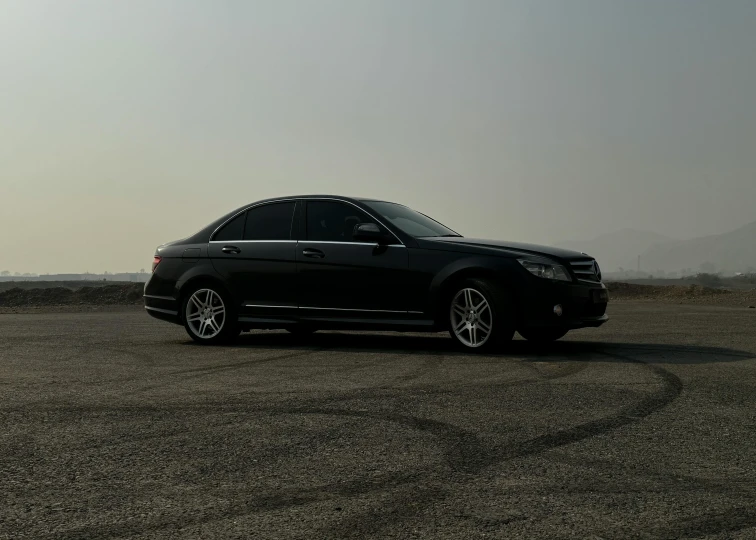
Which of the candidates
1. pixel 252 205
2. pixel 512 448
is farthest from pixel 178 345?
pixel 512 448

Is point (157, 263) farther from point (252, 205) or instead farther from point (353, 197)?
point (353, 197)

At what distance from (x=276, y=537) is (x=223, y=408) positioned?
117 inches

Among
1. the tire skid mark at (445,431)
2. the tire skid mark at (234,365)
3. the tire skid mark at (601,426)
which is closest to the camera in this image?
the tire skid mark at (445,431)

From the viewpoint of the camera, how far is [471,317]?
989 centimetres

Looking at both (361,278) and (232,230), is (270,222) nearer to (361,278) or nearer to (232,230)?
(232,230)

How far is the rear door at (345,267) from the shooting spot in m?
10.3

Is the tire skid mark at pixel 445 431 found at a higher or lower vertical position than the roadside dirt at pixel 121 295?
lower

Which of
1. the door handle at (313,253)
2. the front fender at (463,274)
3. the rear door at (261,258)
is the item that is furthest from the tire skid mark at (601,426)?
the rear door at (261,258)

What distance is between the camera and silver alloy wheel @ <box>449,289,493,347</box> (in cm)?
981

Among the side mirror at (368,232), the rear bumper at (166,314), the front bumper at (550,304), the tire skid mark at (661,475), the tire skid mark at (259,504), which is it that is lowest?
the tire skid mark at (259,504)

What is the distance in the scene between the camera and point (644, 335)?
40.1 ft

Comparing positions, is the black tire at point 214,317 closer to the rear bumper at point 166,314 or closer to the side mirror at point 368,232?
the rear bumper at point 166,314

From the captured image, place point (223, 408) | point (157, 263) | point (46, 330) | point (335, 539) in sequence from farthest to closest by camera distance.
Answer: point (46, 330)
point (157, 263)
point (223, 408)
point (335, 539)

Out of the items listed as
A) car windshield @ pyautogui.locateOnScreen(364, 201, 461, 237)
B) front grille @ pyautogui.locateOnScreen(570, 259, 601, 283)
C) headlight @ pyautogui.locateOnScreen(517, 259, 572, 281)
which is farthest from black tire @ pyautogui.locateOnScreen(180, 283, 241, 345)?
front grille @ pyautogui.locateOnScreen(570, 259, 601, 283)
